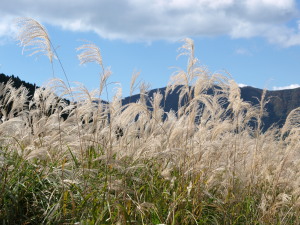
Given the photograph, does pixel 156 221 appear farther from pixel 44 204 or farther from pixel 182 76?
pixel 182 76

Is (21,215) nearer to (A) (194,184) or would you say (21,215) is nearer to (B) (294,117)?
(A) (194,184)

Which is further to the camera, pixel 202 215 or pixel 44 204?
pixel 202 215

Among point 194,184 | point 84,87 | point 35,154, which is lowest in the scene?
point 194,184

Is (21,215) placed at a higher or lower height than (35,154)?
lower

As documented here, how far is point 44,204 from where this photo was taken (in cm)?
385

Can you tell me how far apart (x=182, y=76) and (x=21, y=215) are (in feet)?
7.20

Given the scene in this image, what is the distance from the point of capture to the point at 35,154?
12.0ft

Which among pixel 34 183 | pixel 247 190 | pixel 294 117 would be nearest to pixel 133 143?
pixel 247 190

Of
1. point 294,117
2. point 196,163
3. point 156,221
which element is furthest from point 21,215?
point 294,117

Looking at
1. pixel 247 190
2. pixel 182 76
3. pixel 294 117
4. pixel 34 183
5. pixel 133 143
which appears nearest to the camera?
pixel 34 183

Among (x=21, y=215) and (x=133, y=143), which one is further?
(x=133, y=143)

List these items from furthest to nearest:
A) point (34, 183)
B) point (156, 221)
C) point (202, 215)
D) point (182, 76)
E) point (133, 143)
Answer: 1. point (133, 143)
2. point (182, 76)
3. point (202, 215)
4. point (34, 183)
5. point (156, 221)

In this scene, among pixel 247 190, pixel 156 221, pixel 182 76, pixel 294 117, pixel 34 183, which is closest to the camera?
pixel 156 221

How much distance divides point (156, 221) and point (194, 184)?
33.0 inches
